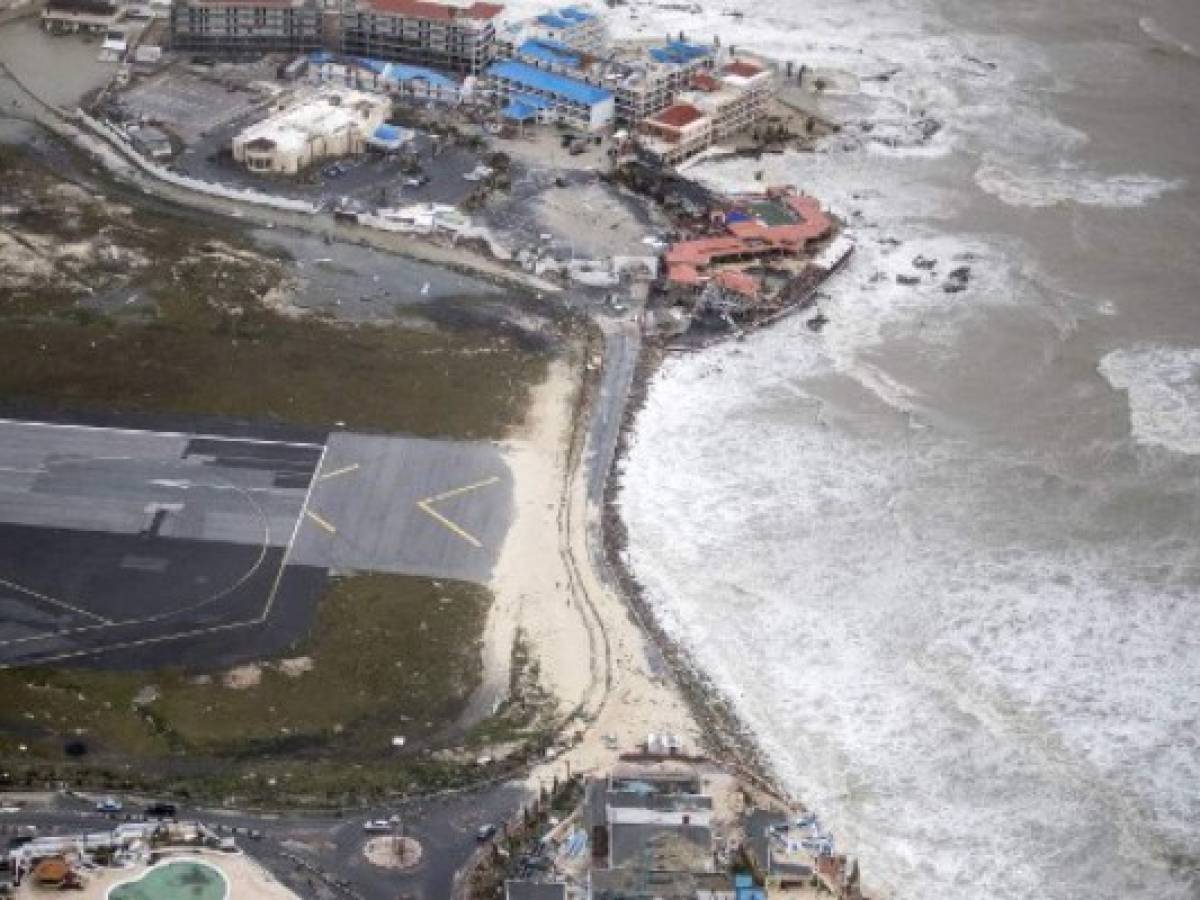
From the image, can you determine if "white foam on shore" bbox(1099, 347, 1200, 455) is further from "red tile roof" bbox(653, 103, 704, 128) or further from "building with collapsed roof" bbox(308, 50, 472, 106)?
"building with collapsed roof" bbox(308, 50, 472, 106)

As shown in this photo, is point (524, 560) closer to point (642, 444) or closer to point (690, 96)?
point (642, 444)

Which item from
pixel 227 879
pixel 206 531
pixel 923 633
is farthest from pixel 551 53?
pixel 227 879

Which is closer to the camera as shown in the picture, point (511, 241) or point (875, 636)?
point (875, 636)

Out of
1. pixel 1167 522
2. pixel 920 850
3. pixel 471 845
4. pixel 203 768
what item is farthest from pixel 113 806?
pixel 1167 522

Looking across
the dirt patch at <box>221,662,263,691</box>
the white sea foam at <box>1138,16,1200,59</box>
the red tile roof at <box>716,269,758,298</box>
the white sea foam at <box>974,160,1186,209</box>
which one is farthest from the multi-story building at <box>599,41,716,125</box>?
the dirt patch at <box>221,662,263,691</box>

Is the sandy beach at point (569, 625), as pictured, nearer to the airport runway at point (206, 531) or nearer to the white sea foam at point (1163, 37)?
the airport runway at point (206, 531)

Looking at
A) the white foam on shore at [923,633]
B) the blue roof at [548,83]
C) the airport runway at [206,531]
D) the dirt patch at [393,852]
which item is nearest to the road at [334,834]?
the dirt patch at [393,852]
